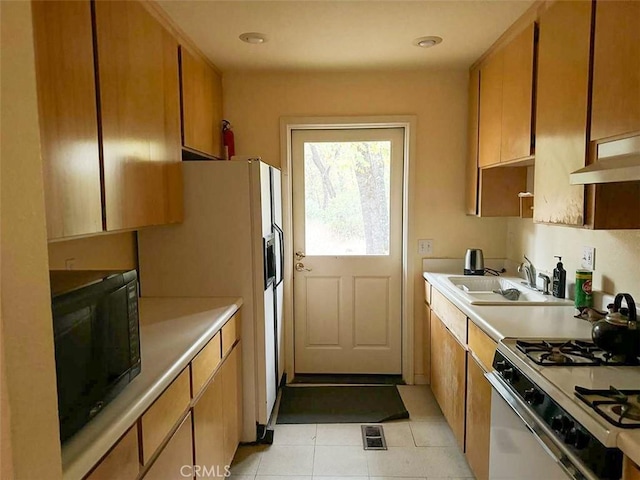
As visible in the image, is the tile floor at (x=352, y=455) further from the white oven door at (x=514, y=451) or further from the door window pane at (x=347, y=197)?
the door window pane at (x=347, y=197)

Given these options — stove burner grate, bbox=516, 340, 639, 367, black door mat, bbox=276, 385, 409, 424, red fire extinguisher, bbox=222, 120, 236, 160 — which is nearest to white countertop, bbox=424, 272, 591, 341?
stove burner grate, bbox=516, 340, 639, 367

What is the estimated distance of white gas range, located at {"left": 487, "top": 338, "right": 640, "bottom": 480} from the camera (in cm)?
107

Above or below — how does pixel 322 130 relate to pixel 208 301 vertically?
above

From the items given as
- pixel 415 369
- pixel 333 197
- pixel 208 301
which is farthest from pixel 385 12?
pixel 415 369

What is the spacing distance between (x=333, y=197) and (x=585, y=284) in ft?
6.10

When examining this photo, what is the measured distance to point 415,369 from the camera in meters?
3.39

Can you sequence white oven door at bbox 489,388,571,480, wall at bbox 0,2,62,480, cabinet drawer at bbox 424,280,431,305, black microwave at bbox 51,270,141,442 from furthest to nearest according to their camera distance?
1. cabinet drawer at bbox 424,280,431,305
2. white oven door at bbox 489,388,571,480
3. black microwave at bbox 51,270,141,442
4. wall at bbox 0,2,62,480

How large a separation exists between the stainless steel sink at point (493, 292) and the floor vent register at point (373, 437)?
3.26 feet

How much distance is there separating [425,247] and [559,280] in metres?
1.12

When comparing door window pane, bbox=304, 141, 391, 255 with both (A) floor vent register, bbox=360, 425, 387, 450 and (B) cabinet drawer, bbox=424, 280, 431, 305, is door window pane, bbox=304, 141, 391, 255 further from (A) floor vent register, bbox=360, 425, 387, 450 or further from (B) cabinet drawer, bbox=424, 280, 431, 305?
(A) floor vent register, bbox=360, 425, 387, 450

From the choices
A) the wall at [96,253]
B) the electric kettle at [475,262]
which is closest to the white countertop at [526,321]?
the electric kettle at [475,262]

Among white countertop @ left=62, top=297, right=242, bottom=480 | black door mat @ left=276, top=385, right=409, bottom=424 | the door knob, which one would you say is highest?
the door knob

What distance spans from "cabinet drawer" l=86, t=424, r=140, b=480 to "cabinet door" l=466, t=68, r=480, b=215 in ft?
8.24

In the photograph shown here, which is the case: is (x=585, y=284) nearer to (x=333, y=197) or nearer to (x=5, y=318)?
(x=333, y=197)
